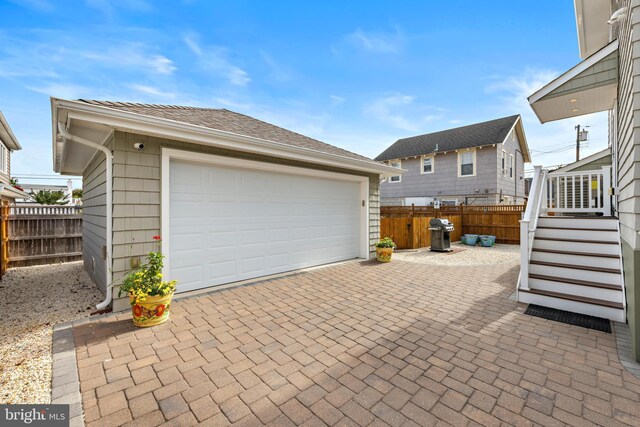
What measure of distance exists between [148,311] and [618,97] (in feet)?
27.0

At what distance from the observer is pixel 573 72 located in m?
5.10

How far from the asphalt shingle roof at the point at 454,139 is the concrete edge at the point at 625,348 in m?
12.1

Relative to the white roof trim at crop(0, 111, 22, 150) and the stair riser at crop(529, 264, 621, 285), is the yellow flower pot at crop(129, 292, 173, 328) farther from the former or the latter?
the white roof trim at crop(0, 111, 22, 150)

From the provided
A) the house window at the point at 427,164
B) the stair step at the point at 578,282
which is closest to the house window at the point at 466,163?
the house window at the point at 427,164

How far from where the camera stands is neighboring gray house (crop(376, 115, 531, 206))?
13758 millimetres

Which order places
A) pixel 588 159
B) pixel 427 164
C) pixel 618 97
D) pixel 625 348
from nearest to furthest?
pixel 625 348, pixel 618 97, pixel 588 159, pixel 427 164

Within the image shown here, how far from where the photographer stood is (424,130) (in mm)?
17703

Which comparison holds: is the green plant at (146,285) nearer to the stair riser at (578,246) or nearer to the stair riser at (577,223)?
the stair riser at (578,246)

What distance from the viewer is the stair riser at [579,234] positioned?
15.1 ft

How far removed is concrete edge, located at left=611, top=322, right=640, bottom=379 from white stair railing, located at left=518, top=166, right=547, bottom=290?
1052 millimetres

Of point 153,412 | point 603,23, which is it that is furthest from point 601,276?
point 603,23

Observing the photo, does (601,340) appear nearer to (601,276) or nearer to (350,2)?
(601,276)

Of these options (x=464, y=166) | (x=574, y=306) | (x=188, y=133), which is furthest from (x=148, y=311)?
(x=464, y=166)

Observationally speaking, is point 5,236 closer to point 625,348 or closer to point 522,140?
point 625,348
